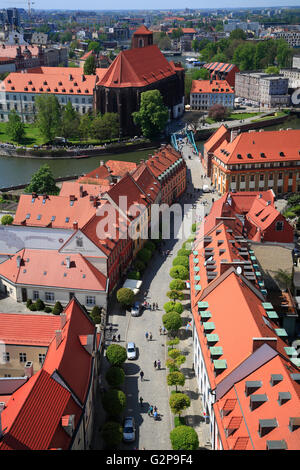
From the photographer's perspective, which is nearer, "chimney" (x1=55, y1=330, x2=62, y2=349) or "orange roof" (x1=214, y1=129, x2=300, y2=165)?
"chimney" (x1=55, y1=330, x2=62, y2=349)

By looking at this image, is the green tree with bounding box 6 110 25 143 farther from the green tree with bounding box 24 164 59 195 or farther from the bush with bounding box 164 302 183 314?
the bush with bounding box 164 302 183 314

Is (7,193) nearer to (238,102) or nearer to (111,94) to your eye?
(111,94)

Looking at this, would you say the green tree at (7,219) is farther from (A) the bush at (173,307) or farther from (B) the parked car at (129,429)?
(B) the parked car at (129,429)

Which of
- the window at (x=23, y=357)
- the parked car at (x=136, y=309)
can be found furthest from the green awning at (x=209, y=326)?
the parked car at (x=136, y=309)

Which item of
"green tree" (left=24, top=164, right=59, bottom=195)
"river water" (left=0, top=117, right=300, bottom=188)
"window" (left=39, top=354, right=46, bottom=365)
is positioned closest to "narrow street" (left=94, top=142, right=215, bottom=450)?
"window" (left=39, top=354, right=46, bottom=365)

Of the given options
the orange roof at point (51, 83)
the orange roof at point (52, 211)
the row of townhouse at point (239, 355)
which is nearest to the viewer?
the row of townhouse at point (239, 355)
